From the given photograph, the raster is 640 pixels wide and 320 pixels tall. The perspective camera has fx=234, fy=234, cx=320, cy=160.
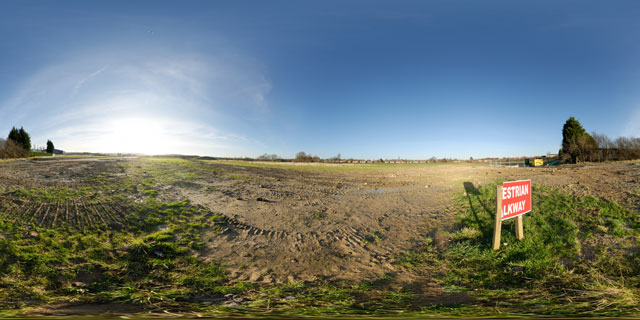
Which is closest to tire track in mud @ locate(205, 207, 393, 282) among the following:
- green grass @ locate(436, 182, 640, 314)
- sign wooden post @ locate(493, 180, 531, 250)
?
green grass @ locate(436, 182, 640, 314)

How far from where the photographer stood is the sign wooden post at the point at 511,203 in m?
4.40

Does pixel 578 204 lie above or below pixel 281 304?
above

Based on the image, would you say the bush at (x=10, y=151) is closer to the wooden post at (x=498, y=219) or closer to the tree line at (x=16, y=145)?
the tree line at (x=16, y=145)

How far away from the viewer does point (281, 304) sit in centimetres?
252

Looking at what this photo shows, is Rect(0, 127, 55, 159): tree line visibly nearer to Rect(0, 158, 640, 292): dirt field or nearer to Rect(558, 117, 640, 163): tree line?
Rect(0, 158, 640, 292): dirt field

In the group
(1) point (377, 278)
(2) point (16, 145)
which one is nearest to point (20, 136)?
(2) point (16, 145)

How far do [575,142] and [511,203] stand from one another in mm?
35317

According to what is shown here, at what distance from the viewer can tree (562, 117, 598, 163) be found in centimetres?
2697

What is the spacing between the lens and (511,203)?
15.0 ft

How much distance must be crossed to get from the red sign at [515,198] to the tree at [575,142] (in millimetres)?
33104

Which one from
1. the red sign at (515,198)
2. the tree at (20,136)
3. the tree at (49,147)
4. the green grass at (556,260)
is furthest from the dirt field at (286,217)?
the tree at (49,147)

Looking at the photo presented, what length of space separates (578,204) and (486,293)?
6.43 metres

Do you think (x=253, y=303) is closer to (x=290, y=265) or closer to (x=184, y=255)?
(x=290, y=265)

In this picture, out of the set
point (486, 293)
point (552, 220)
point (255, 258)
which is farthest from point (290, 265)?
point (552, 220)
